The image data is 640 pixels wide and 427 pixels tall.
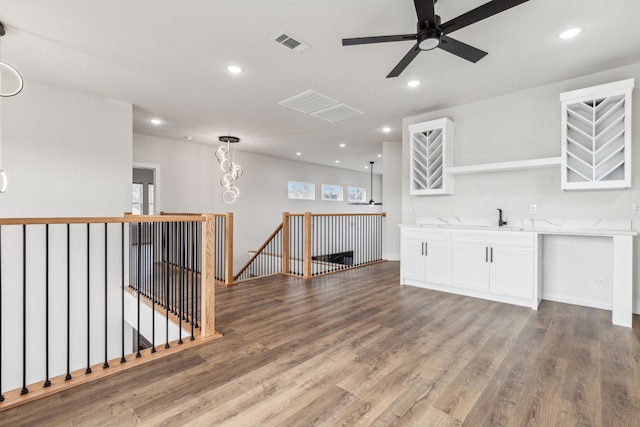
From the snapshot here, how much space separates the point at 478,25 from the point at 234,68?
2479 millimetres

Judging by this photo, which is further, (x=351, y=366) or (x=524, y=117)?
(x=524, y=117)

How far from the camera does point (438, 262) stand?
14.1ft

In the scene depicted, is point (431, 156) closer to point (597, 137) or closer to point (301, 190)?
point (597, 137)

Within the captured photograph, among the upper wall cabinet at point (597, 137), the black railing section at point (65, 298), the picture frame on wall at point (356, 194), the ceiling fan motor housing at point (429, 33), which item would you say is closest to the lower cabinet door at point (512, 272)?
the upper wall cabinet at point (597, 137)

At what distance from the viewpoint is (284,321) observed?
126 inches

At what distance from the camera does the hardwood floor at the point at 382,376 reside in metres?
1.77

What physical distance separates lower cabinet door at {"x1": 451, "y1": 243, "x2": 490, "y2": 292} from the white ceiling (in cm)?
208

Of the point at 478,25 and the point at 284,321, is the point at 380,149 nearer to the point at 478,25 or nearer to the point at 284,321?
the point at 478,25

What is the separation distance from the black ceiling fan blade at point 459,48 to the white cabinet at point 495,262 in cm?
215

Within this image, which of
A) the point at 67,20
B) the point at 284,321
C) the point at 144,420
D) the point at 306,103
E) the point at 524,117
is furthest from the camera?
the point at 306,103

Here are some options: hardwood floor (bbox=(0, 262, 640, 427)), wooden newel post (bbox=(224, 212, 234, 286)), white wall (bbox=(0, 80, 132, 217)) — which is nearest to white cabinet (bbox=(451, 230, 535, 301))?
hardwood floor (bbox=(0, 262, 640, 427))

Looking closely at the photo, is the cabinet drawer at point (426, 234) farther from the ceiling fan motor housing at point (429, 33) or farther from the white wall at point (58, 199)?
the white wall at point (58, 199)

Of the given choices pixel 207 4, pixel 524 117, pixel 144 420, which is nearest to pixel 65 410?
pixel 144 420

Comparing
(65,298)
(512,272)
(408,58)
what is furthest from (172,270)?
(512,272)
